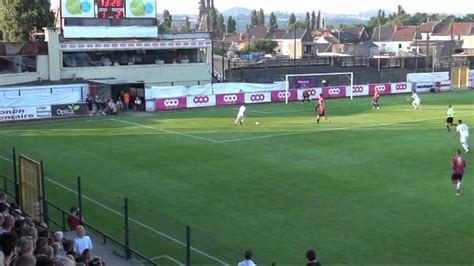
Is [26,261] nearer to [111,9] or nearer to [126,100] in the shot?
[126,100]

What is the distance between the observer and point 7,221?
34.5ft

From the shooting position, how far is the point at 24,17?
65.9 metres

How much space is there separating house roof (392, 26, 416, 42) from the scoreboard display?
115m

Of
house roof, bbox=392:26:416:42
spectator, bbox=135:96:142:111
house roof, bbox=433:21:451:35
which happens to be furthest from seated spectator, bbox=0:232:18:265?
house roof, bbox=433:21:451:35

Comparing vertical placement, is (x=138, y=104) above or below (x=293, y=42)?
below

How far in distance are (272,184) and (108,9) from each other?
127ft

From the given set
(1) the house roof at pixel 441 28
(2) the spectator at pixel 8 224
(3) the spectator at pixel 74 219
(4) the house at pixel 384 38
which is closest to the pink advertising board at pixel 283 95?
(3) the spectator at pixel 74 219

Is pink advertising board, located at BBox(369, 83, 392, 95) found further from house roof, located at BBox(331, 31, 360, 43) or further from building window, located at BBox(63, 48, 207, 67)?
house roof, located at BBox(331, 31, 360, 43)

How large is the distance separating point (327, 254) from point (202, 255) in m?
3.14


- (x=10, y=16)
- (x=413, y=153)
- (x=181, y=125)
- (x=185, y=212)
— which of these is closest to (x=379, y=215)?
(x=185, y=212)

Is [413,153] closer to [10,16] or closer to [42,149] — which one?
[42,149]

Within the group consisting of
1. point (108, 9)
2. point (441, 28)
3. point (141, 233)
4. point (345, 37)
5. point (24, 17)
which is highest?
point (441, 28)

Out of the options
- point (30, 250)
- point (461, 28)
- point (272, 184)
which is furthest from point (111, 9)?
point (461, 28)

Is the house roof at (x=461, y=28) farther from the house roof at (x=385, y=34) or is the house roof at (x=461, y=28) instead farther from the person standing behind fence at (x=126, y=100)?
the person standing behind fence at (x=126, y=100)
